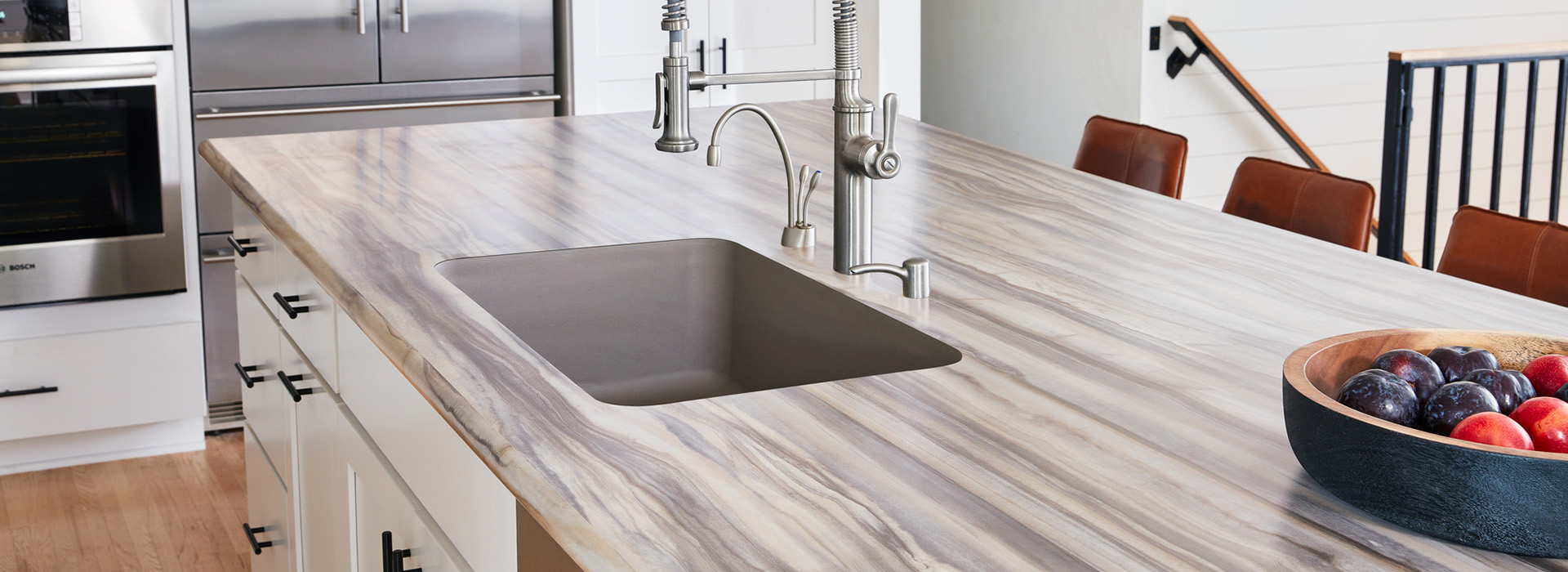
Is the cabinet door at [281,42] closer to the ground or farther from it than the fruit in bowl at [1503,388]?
farther from it

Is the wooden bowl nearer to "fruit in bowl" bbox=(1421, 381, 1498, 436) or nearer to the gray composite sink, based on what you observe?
"fruit in bowl" bbox=(1421, 381, 1498, 436)

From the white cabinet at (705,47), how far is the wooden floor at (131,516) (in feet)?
4.73

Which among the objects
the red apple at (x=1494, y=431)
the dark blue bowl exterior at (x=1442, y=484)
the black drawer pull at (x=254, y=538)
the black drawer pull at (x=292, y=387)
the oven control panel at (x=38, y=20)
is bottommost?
the black drawer pull at (x=254, y=538)

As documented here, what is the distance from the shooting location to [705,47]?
13.5 ft

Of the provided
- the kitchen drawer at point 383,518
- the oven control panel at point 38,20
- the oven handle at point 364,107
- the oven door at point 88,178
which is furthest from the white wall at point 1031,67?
the kitchen drawer at point 383,518

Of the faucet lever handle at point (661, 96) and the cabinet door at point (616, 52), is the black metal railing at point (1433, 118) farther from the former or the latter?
the faucet lever handle at point (661, 96)

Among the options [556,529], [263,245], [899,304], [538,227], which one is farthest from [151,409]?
[556,529]

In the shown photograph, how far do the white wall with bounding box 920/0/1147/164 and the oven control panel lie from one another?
3389mm

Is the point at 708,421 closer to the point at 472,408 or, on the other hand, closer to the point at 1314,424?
the point at 472,408

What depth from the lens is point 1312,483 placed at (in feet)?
3.51

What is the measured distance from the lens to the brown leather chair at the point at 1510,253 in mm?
1807

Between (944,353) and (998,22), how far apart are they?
4.41 metres

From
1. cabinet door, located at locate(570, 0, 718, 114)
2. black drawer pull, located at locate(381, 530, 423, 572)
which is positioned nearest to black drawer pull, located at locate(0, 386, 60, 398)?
cabinet door, located at locate(570, 0, 718, 114)

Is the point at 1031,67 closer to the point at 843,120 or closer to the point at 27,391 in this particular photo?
the point at 27,391
